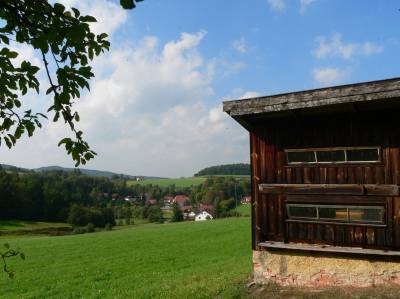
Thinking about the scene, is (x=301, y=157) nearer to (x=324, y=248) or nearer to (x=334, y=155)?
(x=334, y=155)

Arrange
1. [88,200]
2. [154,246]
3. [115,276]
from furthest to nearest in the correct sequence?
[88,200], [154,246], [115,276]

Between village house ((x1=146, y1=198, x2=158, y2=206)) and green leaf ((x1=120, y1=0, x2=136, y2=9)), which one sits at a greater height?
green leaf ((x1=120, y1=0, x2=136, y2=9))

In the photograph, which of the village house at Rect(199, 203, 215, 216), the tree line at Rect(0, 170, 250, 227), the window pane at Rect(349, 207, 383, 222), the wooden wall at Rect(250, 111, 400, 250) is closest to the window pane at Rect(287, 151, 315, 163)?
the wooden wall at Rect(250, 111, 400, 250)

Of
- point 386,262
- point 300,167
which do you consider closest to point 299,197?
point 300,167

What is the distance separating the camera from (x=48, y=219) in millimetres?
81812

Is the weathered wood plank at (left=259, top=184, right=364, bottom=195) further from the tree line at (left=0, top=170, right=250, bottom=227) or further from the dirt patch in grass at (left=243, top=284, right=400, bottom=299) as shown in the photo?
the tree line at (left=0, top=170, right=250, bottom=227)

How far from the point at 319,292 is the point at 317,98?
4.58 m

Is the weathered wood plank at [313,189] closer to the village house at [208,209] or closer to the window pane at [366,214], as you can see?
the window pane at [366,214]

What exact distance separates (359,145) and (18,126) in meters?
8.10

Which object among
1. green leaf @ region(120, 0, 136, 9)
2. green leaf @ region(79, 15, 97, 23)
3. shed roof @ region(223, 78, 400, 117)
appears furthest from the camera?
shed roof @ region(223, 78, 400, 117)

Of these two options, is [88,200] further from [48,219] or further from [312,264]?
[312,264]

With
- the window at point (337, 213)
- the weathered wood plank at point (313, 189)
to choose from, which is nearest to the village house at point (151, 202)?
the weathered wood plank at point (313, 189)

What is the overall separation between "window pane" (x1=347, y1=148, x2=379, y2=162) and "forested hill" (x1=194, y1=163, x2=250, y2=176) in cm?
13394

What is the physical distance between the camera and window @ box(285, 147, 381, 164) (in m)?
9.79
